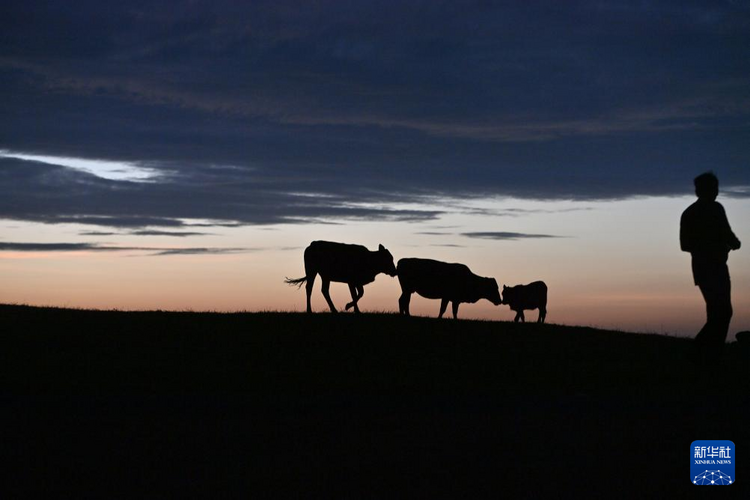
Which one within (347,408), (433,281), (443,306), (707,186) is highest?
(707,186)

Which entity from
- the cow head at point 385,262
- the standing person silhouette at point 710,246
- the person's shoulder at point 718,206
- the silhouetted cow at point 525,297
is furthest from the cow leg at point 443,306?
the person's shoulder at point 718,206

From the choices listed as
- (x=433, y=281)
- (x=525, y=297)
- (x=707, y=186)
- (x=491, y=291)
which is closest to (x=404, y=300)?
(x=433, y=281)

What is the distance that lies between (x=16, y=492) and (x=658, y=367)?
13.2m

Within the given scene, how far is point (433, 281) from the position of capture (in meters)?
30.5

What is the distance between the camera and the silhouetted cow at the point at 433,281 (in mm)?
30500

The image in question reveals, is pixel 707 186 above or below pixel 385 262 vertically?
above

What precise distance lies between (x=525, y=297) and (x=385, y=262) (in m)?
10.4

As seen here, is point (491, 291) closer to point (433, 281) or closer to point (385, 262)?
point (433, 281)

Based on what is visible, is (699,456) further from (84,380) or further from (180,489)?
(84,380)

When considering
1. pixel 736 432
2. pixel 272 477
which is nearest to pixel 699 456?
pixel 736 432
